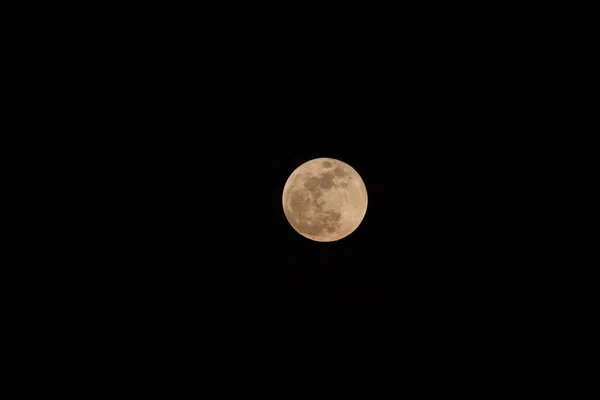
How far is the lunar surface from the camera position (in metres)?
2.39

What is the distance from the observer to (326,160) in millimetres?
2539

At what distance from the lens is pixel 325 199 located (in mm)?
2377

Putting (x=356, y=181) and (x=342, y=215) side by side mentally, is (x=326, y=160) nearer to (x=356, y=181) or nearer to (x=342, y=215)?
(x=356, y=181)

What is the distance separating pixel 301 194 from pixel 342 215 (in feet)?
1.05

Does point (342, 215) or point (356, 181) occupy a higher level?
point (356, 181)

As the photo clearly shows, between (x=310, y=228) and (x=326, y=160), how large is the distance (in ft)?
1.68

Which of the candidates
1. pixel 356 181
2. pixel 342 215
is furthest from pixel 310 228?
pixel 356 181

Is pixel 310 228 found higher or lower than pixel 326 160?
lower

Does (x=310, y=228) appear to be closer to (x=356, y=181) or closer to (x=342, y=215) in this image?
(x=342, y=215)

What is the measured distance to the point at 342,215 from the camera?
2406 millimetres

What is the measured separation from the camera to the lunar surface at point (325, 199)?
7.84ft

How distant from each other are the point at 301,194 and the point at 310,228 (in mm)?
249

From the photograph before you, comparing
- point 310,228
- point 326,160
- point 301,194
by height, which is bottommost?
point 310,228

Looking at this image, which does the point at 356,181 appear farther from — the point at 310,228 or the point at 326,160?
the point at 310,228
